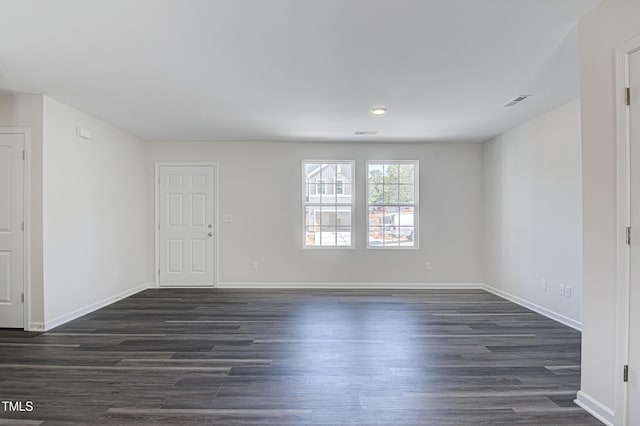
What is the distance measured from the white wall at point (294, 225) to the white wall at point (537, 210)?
1.22 feet

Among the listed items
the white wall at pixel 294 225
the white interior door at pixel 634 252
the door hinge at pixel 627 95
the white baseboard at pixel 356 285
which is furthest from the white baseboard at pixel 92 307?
the door hinge at pixel 627 95

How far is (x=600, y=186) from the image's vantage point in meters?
2.03

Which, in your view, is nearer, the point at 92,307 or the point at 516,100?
the point at 516,100

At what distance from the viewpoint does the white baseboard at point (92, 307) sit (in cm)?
373

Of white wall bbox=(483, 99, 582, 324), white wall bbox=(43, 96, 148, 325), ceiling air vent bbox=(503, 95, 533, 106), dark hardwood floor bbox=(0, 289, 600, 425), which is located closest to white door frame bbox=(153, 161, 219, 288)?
white wall bbox=(43, 96, 148, 325)

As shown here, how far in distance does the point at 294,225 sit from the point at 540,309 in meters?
3.68

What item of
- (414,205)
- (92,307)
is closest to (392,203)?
(414,205)

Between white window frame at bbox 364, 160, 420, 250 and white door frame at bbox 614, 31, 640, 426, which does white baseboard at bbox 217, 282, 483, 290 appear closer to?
white window frame at bbox 364, 160, 420, 250

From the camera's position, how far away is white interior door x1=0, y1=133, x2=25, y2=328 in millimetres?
3641

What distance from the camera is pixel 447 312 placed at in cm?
433

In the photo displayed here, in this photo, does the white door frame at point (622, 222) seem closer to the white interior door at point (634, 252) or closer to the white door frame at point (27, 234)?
the white interior door at point (634, 252)

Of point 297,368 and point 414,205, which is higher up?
point 414,205

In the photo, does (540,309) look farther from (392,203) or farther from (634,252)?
(634,252)

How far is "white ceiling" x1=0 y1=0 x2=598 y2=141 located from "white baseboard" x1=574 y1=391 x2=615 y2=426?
239 centimetres
